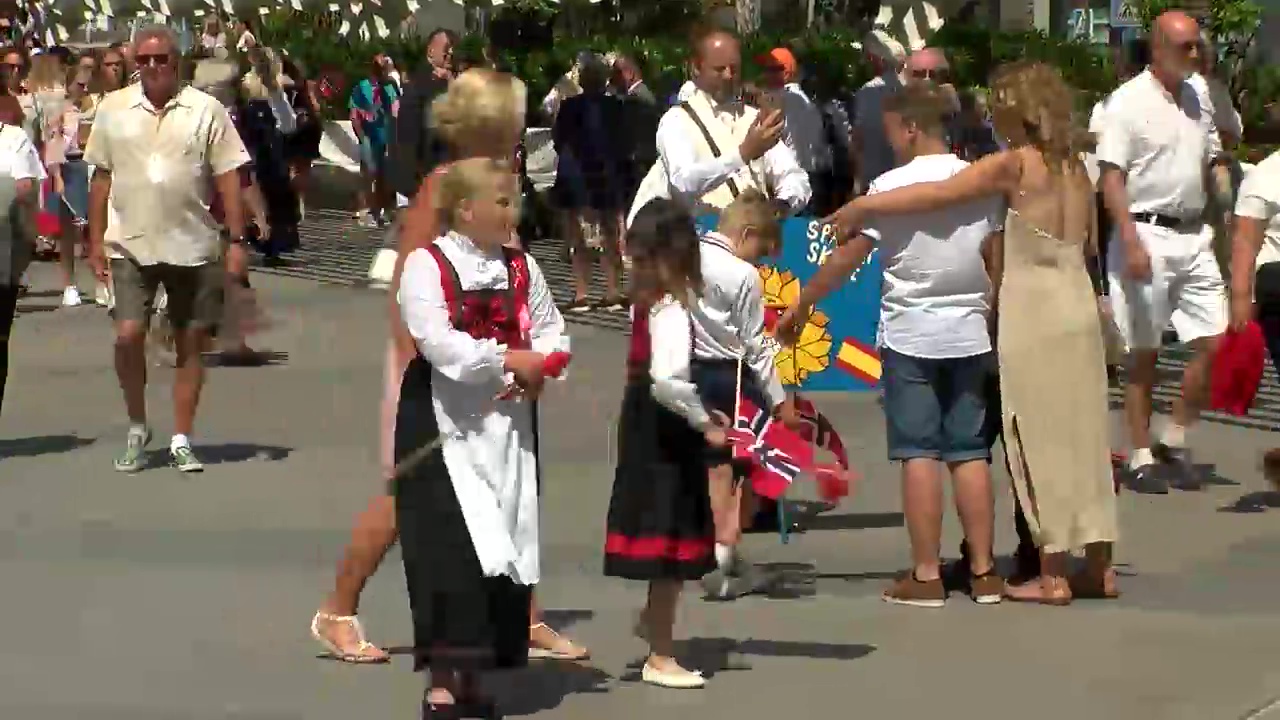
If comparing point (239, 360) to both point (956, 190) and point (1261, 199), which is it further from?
point (956, 190)

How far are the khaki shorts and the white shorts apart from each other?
373 centimetres

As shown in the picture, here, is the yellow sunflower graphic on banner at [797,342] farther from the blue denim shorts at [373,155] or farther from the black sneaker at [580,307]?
the blue denim shorts at [373,155]

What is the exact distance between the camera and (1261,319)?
9469mm

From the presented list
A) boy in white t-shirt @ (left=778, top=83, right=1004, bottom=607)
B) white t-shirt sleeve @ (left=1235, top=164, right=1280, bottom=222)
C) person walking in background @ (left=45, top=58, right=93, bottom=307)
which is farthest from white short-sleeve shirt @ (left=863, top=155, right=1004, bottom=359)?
person walking in background @ (left=45, top=58, right=93, bottom=307)

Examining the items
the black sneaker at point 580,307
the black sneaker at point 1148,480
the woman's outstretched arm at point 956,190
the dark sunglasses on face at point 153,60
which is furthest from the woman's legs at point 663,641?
the black sneaker at point 580,307

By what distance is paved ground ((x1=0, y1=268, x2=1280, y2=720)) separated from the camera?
6766 mm

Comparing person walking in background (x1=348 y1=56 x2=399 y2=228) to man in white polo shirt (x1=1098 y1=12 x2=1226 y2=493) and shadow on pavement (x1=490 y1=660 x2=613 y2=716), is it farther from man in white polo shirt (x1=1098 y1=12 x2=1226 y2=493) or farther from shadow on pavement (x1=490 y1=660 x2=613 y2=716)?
shadow on pavement (x1=490 y1=660 x2=613 y2=716)

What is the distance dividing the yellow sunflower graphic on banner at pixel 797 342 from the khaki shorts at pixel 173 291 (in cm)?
255

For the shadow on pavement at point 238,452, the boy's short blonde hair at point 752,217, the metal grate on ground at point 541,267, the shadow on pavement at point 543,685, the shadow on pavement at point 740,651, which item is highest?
the boy's short blonde hair at point 752,217

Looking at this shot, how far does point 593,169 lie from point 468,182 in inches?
444

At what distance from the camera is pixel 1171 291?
996 cm

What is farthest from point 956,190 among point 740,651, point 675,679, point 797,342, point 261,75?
point 261,75

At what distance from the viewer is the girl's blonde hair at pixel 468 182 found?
6.28 meters

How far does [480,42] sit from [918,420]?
16845 mm
